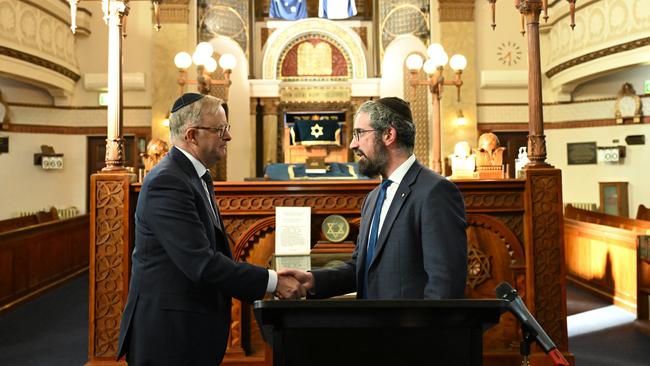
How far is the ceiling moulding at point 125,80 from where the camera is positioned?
40.8 ft

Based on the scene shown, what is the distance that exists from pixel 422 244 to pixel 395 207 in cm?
17

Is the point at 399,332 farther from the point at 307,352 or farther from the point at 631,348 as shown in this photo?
the point at 631,348

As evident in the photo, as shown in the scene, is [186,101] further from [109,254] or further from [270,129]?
[270,129]

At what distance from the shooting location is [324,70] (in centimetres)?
1382

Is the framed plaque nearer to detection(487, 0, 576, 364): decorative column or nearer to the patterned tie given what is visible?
detection(487, 0, 576, 364): decorative column

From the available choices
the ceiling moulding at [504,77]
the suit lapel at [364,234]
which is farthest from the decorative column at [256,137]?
the suit lapel at [364,234]

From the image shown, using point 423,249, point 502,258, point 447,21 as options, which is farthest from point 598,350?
point 447,21

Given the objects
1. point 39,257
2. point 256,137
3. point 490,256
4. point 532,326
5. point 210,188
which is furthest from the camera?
point 256,137

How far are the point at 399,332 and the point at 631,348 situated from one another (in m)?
4.61

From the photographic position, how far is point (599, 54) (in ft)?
34.6

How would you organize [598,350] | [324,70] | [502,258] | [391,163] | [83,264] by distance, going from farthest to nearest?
[324,70] → [83,264] → [598,350] → [502,258] → [391,163]

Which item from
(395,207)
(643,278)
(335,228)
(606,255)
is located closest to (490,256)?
(335,228)

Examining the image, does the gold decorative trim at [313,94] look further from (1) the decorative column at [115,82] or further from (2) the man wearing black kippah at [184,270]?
(2) the man wearing black kippah at [184,270]

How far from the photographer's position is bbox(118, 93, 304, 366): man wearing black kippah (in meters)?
1.99
